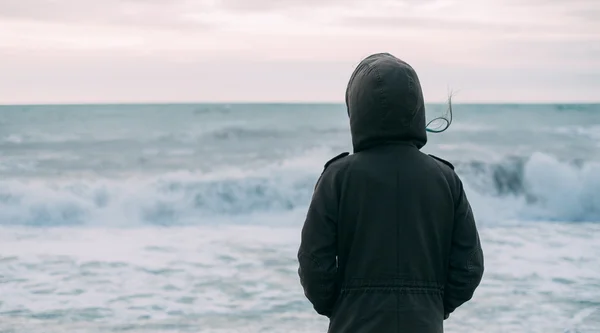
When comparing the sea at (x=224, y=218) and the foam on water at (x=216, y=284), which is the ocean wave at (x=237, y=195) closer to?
the sea at (x=224, y=218)

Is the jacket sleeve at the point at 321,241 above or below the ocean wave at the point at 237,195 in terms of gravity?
above

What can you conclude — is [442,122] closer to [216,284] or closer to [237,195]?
[216,284]

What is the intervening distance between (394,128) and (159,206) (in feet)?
39.2

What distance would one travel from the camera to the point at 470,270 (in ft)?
7.04

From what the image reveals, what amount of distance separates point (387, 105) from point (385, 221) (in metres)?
0.32

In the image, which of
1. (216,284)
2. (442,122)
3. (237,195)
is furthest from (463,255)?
(237,195)

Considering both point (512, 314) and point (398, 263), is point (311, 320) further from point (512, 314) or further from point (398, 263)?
point (398, 263)

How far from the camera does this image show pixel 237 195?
14609mm

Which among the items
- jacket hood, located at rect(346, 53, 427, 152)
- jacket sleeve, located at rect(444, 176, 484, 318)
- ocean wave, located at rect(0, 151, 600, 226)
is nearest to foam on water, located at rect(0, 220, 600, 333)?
ocean wave, located at rect(0, 151, 600, 226)

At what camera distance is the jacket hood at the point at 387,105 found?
6.87 feet

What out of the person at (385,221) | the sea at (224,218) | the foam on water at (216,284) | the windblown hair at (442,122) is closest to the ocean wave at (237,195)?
the sea at (224,218)

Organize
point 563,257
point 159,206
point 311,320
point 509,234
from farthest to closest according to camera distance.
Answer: point 159,206, point 509,234, point 563,257, point 311,320

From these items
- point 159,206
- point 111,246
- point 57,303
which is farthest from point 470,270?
point 159,206

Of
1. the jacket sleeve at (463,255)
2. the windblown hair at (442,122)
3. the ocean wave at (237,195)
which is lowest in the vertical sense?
the ocean wave at (237,195)
